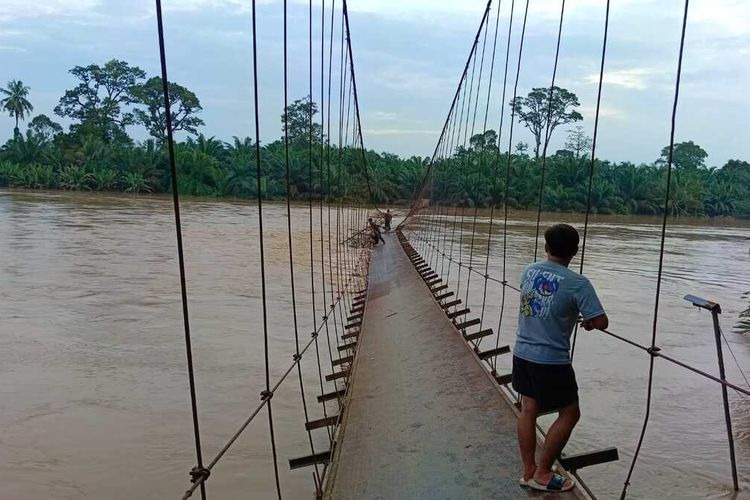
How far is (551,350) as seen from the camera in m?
1.73

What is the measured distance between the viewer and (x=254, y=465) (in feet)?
10.4

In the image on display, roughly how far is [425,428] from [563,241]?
0.86 metres

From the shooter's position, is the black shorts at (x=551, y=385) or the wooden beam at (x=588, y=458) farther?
the wooden beam at (x=588, y=458)

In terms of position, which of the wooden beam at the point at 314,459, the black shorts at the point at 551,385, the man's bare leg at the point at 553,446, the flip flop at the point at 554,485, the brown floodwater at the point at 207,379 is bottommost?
the brown floodwater at the point at 207,379

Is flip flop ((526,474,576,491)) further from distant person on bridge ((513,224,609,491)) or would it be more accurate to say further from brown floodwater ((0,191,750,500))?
brown floodwater ((0,191,750,500))

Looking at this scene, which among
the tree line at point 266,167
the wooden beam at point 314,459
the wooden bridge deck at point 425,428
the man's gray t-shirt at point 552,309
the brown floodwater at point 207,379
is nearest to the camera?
the man's gray t-shirt at point 552,309

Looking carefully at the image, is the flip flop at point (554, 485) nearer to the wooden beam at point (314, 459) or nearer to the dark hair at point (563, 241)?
the dark hair at point (563, 241)

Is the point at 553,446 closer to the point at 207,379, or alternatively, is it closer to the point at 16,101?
the point at 207,379

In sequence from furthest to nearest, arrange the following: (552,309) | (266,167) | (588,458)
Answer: (266,167) < (588,458) < (552,309)

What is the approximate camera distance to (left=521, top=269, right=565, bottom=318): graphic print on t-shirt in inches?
67.8

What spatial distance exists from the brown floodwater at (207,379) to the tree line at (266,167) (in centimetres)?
2005

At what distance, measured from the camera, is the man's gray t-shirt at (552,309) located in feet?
5.55

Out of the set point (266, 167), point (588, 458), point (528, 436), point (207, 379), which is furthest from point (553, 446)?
point (266, 167)

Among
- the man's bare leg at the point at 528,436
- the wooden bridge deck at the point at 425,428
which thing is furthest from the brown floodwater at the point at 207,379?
the man's bare leg at the point at 528,436
